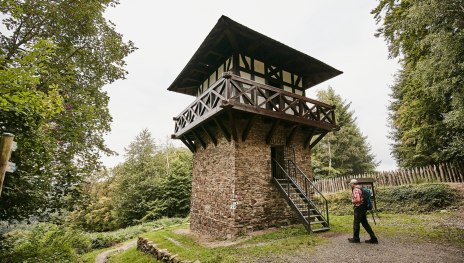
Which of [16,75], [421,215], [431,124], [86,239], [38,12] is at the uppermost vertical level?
[38,12]

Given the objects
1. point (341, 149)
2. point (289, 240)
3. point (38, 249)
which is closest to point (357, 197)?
point (289, 240)

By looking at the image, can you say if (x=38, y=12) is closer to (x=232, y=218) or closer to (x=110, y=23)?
(x=110, y=23)

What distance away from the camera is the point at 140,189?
2414 centimetres

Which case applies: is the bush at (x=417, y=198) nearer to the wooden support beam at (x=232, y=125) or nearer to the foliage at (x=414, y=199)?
the foliage at (x=414, y=199)

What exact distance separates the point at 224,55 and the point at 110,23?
17.2ft

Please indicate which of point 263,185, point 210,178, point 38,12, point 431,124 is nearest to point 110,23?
point 38,12

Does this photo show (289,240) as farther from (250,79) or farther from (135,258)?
(135,258)

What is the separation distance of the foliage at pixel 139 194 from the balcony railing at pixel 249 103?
39.3 feet

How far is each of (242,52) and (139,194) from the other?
1935cm

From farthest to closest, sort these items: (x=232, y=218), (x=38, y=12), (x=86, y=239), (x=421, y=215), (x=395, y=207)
Result: (x=86, y=239)
(x=395, y=207)
(x=421, y=215)
(x=232, y=218)
(x=38, y=12)

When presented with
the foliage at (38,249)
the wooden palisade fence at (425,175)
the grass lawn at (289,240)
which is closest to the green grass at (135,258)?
the grass lawn at (289,240)

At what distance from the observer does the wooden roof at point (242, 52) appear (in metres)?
9.44

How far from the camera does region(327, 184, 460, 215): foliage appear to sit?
1111 cm

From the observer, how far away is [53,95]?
227 inches
